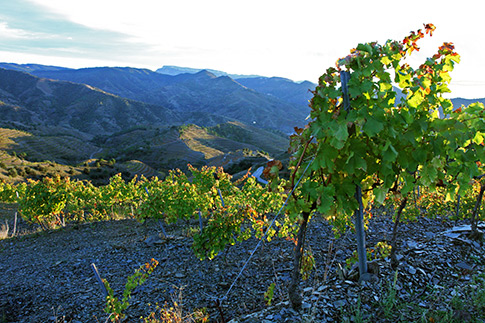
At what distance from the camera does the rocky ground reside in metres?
2.79

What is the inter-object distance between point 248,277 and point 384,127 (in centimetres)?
369

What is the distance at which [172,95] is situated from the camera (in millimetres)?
194875

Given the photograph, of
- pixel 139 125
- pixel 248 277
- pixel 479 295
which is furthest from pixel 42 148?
pixel 479 295

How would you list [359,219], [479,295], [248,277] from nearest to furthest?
1. [479,295]
2. [359,219]
3. [248,277]

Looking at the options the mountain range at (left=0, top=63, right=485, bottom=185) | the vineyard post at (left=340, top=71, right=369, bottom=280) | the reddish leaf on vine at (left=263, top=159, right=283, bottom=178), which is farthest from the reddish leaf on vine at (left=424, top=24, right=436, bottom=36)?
the mountain range at (left=0, top=63, right=485, bottom=185)

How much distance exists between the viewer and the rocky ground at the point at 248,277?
279 cm

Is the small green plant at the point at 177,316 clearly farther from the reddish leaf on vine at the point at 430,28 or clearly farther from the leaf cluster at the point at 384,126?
the reddish leaf on vine at the point at 430,28

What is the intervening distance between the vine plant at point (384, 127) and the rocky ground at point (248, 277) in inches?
41.9

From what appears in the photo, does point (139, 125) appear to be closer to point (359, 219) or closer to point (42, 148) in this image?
point (42, 148)

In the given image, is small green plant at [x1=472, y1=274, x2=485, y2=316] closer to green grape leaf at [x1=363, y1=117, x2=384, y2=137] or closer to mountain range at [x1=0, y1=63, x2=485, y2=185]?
green grape leaf at [x1=363, y1=117, x2=384, y2=137]

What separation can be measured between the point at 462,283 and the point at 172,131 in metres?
76.1

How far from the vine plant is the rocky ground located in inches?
41.9

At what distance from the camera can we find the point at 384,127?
2.40m

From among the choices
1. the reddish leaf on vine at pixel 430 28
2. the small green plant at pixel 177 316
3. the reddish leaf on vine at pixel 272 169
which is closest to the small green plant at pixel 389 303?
the reddish leaf on vine at pixel 272 169
